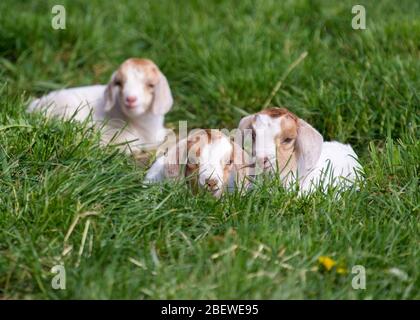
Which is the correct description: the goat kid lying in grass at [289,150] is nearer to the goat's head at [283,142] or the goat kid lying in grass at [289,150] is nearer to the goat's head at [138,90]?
the goat's head at [283,142]

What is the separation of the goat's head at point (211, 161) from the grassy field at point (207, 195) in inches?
7.3

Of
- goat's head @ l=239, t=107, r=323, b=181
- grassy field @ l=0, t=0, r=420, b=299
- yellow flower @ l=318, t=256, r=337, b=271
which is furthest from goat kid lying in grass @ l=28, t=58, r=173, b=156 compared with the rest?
yellow flower @ l=318, t=256, r=337, b=271

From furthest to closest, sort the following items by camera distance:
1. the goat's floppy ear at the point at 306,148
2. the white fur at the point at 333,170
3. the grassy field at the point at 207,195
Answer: the goat's floppy ear at the point at 306,148 → the white fur at the point at 333,170 → the grassy field at the point at 207,195

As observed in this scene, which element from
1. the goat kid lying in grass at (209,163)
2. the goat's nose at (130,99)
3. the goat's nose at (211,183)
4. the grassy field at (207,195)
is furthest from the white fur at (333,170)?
the goat's nose at (130,99)

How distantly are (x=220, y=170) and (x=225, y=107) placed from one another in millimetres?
1521

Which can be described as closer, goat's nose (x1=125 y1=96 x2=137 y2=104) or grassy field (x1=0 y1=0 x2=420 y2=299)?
grassy field (x1=0 y1=0 x2=420 y2=299)

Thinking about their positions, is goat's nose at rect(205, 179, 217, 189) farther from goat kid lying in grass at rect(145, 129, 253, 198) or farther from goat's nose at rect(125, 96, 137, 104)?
goat's nose at rect(125, 96, 137, 104)

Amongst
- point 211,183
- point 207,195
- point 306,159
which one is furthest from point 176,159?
point 306,159

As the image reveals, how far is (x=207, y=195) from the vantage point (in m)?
4.92

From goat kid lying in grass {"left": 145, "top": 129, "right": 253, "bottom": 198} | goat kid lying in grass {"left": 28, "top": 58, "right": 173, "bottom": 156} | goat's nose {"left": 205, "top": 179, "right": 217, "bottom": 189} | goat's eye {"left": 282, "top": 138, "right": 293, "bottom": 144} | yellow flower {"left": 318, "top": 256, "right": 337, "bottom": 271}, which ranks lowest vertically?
yellow flower {"left": 318, "top": 256, "right": 337, "bottom": 271}

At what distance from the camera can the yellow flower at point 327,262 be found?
14.1 feet

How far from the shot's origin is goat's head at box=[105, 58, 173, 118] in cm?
652

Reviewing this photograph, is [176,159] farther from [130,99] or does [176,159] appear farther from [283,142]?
[130,99]

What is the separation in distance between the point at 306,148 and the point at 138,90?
155 cm
